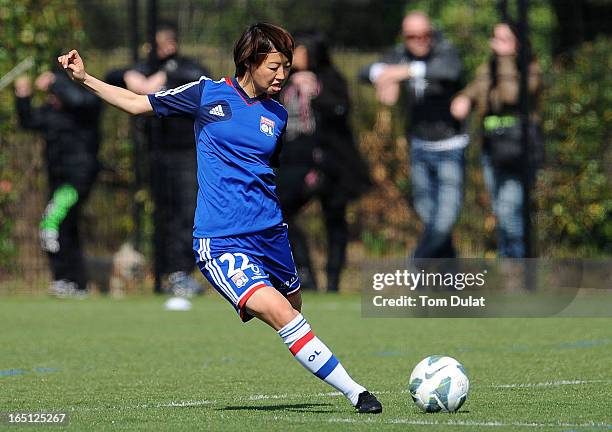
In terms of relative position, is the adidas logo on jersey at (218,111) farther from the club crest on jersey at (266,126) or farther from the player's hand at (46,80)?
the player's hand at (46,80)

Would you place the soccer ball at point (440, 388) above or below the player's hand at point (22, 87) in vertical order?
below

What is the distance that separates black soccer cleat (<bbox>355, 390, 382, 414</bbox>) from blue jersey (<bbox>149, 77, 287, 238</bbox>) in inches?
37.3

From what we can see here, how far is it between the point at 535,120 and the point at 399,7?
5.54 meters

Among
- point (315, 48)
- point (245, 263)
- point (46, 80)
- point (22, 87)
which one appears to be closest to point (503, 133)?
point (315, 48)

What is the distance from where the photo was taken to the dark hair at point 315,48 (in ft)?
48.8

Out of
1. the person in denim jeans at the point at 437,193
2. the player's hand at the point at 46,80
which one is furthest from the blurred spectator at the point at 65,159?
the person in denim jeans at the point at 437,193

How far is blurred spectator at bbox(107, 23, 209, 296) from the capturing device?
14828 mm

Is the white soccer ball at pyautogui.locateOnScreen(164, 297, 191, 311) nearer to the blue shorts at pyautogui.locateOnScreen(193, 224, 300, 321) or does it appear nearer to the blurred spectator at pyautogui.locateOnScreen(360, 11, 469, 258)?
the blurred spectator at pyautogui.locateOnScreen(360, 11, 469, 258)

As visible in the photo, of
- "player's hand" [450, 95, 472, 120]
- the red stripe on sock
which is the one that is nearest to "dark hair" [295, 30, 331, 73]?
"player's hand" [450, 95, 472, 120]

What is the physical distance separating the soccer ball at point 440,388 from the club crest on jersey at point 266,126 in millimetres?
1385

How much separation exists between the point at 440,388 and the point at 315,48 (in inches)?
337

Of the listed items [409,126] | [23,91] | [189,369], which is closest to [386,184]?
[409,126]

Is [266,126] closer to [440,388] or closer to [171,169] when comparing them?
[440,388]

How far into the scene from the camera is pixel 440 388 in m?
6.72
